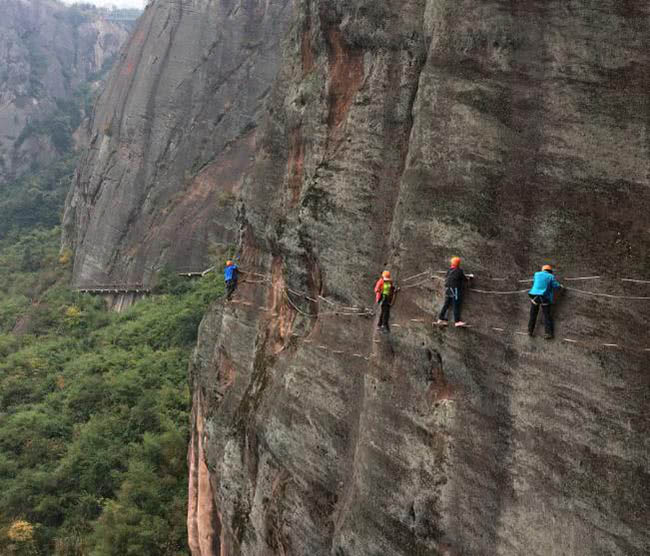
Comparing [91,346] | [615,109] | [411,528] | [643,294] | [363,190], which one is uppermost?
[615,109]

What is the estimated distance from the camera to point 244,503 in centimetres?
1148

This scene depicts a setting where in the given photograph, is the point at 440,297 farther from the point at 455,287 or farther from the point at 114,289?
the point at 114,289

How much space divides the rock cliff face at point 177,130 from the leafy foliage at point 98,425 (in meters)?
4.66

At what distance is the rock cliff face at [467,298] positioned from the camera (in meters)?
6.67

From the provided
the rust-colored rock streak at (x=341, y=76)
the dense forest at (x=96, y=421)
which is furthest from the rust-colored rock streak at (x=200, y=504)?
the rust-colored rock streak at (x=341, y=76)

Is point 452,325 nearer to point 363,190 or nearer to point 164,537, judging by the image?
point 363,190

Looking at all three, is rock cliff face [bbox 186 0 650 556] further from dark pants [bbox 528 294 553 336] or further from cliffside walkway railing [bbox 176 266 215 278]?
cliffside walkway railing [bbox 176 266 215 278]

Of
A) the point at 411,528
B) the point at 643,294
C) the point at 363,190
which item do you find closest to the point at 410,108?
the point at 363,190

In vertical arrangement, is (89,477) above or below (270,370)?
below

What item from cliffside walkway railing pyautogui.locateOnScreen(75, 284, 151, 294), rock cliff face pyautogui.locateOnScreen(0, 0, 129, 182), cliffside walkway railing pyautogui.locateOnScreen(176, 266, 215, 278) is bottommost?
cliffside walkway railing pyautogui.locateOnScreen(75, 284, 151, 294)

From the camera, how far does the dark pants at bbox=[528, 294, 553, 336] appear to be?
6.92 metres

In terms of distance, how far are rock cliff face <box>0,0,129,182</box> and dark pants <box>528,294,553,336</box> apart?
7457 cm

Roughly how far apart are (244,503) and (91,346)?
2338cm

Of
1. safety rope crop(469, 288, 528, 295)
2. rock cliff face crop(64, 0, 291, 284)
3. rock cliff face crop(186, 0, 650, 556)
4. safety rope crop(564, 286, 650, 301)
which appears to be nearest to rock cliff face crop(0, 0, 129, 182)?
rock cliff face crop(64, 0, 291, 284)
